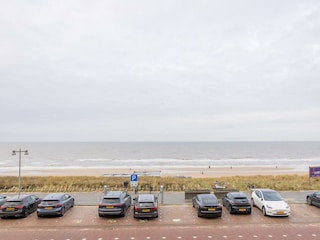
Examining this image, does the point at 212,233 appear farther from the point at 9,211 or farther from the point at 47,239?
the point at 9,211

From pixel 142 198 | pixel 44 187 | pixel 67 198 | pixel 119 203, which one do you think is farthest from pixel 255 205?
pixel 44 187

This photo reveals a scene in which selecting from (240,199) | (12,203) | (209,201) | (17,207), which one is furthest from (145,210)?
(12,203)

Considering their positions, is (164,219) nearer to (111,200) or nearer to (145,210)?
(145,210)

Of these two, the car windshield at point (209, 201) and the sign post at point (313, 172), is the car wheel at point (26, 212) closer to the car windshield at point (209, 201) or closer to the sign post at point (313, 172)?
the car windshield at point (209, 201)

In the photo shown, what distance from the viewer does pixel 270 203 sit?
1795 centimetres

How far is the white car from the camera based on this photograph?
17.4m

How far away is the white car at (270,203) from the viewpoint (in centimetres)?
1741

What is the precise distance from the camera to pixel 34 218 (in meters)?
17.5

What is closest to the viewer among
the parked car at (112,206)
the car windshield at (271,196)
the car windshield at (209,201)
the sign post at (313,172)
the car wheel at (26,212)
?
the parked car at (112,206)

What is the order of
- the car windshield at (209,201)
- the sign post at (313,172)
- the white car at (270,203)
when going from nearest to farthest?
the white car at (270,203)
the car windshield at (209,201)
the sign post at (313,172)

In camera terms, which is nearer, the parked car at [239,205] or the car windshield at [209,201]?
the car windshield at [209,201]

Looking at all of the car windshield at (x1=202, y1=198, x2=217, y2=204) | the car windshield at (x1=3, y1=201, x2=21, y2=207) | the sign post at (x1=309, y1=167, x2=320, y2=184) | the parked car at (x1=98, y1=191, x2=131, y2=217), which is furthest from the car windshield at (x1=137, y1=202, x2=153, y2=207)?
the sign post at (x1=309, y1=167, x2=320, y2=184)

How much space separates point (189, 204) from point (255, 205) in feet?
14.2

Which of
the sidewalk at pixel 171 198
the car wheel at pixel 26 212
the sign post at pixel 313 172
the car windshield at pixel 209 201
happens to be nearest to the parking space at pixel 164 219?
the car wheel at pixel 26 212
